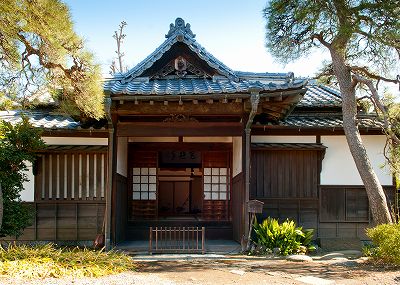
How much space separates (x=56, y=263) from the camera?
805 cm

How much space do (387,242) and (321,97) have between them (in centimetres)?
604

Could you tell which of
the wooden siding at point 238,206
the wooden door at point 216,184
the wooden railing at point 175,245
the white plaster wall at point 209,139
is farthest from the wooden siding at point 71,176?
the wooden siding at point 238,206

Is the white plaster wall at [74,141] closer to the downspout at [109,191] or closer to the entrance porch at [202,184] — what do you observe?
the entrance porch at [202,184]

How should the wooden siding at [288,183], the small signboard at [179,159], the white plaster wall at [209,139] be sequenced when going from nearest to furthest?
the wooden siding at [288,183]
the white plaster wall at [209,139]
the small signboard at [179,159]

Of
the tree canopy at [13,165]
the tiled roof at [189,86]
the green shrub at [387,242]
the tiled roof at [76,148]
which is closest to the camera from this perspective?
the green shrub at [387,242]

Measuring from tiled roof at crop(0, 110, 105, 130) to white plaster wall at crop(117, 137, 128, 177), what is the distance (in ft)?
→ 2.32

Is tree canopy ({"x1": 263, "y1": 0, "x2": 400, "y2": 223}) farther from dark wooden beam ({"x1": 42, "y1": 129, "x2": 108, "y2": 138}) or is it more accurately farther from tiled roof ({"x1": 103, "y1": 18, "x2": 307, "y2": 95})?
dark wooden beam ({"x1": 42, "y1": 129, "x2": 108, "y2": 138})

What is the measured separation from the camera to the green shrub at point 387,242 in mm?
8547

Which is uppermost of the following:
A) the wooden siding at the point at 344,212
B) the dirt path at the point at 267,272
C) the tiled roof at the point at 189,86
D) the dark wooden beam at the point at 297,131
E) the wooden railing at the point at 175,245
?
the tiled roof at the point at 189,86

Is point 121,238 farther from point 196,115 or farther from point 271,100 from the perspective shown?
point 271,100

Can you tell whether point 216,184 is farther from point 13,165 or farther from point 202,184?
point 13,165

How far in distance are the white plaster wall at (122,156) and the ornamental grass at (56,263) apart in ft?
9.52

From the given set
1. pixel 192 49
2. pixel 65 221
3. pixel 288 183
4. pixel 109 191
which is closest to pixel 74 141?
pixel 65 221

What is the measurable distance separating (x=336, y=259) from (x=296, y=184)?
2610 mm
